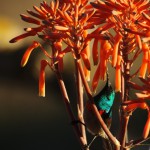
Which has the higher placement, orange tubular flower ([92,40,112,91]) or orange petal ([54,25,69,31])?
orange petal ([54,25,69,31])

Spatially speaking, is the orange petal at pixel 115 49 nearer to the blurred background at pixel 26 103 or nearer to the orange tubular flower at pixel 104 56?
the orange tubular flower at pixel 104 56

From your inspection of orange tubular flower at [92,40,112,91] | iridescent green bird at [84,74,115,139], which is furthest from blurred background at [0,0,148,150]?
orange tubular flower at [92,40,112,91]

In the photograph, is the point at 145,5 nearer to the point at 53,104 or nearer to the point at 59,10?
the point at 59,10

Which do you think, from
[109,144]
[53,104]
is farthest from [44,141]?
[109,144]

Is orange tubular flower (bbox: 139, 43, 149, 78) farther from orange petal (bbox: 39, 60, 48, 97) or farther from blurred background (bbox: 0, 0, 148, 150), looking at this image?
blurred background (bbox: 0, 0, 148, 150)

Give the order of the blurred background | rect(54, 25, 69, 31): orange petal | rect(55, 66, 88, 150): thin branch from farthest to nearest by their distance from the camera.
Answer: the blurred background → rect(55, 66, 88, 150): thin branch → rect(54, 25, 69, 31): orange petal

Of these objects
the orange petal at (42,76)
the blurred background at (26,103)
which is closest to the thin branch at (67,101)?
the orange petal at (42,76)
